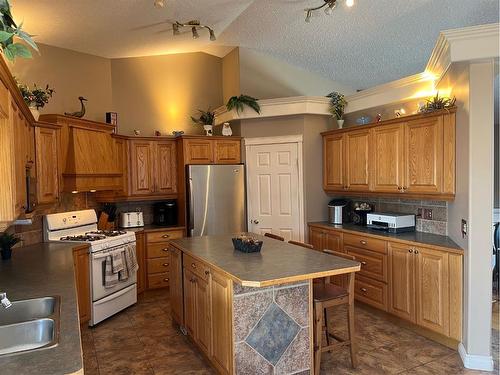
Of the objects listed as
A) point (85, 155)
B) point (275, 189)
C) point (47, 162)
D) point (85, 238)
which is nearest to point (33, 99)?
point (47, 162)

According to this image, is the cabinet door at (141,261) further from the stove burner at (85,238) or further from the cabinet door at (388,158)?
the cabinet door at (388,158)

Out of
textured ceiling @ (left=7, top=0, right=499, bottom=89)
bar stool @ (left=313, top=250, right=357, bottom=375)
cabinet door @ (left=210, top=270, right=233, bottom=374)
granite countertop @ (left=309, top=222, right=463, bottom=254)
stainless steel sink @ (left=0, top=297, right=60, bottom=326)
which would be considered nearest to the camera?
stainless steel sink @ (left=0, top=297, right=60, bottom=326)

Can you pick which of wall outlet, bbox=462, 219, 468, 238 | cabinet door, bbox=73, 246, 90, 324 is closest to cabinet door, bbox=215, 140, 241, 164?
cabinet door, bbox=73, 246, 90, 324

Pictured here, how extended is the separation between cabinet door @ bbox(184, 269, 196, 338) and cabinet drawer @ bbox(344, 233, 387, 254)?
205 cm

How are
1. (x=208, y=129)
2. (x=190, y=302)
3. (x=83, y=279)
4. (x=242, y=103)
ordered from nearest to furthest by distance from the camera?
(x=190, y=302)
(x=83, y=279)
(x=242, y=103)
(x=208, y=129)

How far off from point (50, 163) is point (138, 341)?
2062 mm

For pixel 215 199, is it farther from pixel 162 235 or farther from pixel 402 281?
pixel 402 281

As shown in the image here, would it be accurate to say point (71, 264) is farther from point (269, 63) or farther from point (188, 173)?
point (269, 63)

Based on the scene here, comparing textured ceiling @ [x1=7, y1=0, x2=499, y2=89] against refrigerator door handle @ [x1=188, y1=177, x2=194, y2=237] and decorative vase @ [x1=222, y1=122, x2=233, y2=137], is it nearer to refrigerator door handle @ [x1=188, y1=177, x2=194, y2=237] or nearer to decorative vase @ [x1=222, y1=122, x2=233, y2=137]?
decorative vase @ [x1=222, y1=122, x2=233, y2=137]

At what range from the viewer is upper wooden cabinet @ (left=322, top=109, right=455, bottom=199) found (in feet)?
11.8

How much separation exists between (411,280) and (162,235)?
3.20m

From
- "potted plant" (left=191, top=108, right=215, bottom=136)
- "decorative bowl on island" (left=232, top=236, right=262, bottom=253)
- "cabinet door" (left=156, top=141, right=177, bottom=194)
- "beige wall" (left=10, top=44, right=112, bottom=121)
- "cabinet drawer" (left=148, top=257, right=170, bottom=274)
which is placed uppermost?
"beige wall" (left=10, top=44, right=112, bottom=121)

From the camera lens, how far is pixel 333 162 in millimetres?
5188

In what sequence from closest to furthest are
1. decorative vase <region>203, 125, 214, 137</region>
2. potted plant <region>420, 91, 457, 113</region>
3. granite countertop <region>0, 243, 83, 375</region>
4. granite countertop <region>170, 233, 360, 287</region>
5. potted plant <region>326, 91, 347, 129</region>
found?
granite countertop <region>0, 243, 83, 375</region> < granite countertop <region>170, 233, 360, 287</region> < potted plant <region>420, 91, 457, 113</region> < potted plant <region>326, 91, 347, 129</region> < decorative vase <region>203, 125, 214, 137</region>
